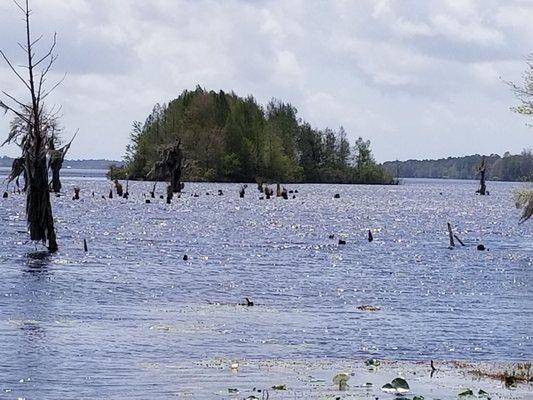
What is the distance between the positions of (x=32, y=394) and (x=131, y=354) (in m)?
4.93

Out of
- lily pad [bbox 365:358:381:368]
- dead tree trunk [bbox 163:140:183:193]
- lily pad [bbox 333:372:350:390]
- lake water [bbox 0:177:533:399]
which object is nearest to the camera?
lily pad [bbox 333:372:350:390]

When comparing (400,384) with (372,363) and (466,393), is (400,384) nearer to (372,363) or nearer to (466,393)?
(466,393)

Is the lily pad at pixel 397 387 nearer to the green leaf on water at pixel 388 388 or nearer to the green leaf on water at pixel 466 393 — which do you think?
the green leaf on water at pixel 388 388

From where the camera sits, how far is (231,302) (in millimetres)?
38906

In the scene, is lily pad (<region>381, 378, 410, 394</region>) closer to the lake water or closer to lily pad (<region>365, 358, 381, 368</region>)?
lily pad (<region>365, 358, 381, 368</region>)

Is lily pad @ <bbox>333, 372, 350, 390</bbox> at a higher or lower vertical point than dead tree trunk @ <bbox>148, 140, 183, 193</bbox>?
lower

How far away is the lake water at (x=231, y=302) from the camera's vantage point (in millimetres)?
26359

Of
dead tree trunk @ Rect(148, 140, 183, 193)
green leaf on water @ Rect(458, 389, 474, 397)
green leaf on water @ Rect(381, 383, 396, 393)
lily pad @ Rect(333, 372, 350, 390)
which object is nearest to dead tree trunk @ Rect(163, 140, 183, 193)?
dead tree trunk @ Rect(148, 140, 183, 193)

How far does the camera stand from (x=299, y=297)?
41062 millimetres

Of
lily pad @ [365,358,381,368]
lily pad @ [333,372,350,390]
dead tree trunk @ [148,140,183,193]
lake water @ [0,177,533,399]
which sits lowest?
lake water @ [0,177,533,399]

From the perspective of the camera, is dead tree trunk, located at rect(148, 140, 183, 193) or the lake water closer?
the lake water

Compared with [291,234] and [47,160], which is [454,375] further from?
[291,234]

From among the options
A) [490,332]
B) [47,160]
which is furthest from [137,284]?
[490,332]

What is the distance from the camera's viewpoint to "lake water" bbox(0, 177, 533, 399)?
2636 centimetres
